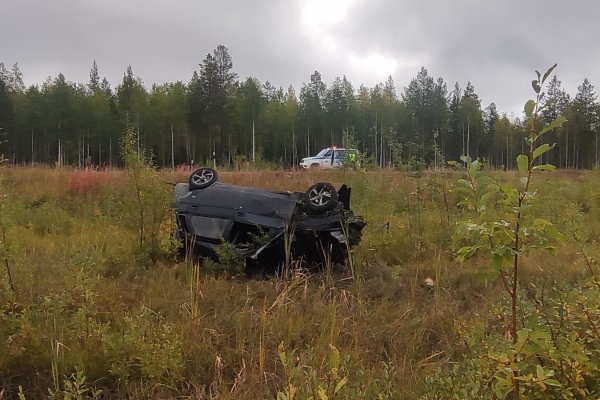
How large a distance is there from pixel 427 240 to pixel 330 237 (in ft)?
6.79

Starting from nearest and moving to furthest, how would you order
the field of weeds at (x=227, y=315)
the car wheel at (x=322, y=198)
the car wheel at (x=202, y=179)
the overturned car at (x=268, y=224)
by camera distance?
the field of weeds at (x=227, y=315)
the overturned car at (x=268, y=224)
the car wheel at (x=322, y=198)
the car wheel at (x=202, y=179)

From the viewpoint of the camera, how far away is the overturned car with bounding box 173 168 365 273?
4.93m

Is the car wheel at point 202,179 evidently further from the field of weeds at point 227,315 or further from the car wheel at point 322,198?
the car wheel at point 322,198

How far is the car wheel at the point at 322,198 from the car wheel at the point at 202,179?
4.57 feet

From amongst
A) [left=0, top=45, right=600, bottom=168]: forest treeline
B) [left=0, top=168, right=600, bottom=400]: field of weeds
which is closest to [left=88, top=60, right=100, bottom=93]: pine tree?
[left=0, top=45, right=600, bottom=168]: forest treeline

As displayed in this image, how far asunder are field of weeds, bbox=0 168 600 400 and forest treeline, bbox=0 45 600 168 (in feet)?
102

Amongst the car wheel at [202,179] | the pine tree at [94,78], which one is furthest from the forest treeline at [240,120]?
the car wheel at [202,179]

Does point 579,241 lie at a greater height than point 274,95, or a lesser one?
lesser

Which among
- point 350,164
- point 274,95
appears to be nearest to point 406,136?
point 274,95

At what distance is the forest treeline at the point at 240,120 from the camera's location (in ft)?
138

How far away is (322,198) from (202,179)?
5.84 ft

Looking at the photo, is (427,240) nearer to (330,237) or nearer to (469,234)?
(330,237)

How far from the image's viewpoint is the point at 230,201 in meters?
5.36

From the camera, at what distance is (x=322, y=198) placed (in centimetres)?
518
